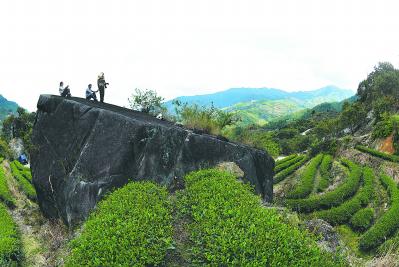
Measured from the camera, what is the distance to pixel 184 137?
17000mm

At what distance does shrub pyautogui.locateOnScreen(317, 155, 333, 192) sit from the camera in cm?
3638

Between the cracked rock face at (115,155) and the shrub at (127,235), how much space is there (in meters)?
2.88

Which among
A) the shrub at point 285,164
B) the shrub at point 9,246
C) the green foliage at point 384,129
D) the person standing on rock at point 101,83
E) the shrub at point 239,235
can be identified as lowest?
the shrub at point 285,164

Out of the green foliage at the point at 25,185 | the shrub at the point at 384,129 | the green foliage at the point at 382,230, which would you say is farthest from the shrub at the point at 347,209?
the green foliage at the point at 25,185

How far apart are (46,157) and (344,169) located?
100ft

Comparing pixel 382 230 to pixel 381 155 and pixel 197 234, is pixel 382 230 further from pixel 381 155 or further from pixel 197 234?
pixel 381 155

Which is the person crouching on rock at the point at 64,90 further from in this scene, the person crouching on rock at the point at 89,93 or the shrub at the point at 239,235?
the shrub at the point at 239,235

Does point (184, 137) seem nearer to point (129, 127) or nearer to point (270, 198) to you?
point (129, 127)

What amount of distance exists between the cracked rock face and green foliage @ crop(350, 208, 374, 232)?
38.8 ft

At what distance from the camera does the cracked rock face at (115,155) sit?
1609 cm

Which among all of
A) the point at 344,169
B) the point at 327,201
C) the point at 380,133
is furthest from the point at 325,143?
the point at 327,201

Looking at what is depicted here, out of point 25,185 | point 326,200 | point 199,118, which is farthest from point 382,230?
point 25,185

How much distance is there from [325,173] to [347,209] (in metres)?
11.2

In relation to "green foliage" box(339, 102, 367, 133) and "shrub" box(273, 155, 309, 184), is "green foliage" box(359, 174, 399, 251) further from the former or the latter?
"green foliage" box(339, 102, 367, 133)
